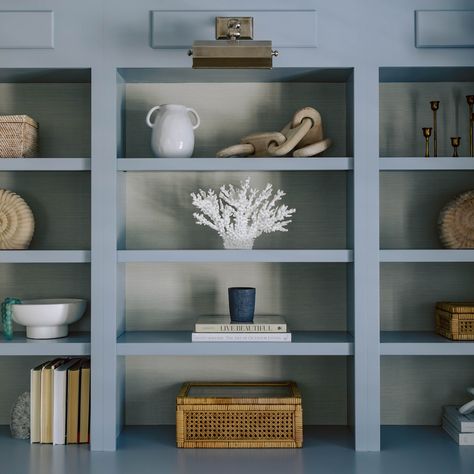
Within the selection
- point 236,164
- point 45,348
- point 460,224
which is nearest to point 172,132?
point 236,164

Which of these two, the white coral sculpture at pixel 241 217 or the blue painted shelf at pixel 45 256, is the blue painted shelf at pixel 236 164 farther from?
the blue painted shelf at pixel 45 256

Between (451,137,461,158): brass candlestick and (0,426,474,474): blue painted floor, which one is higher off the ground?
(451,137,461,158): brass candlestick

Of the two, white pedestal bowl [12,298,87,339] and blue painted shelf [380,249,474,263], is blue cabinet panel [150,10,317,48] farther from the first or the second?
white pedestal bowl [12,298,87,339]

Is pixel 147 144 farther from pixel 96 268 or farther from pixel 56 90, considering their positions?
pixel 96 268

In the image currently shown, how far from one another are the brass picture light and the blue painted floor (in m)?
1.45

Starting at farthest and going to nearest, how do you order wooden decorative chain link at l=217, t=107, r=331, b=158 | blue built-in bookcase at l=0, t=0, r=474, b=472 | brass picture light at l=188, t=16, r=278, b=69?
blue built-in bookcase at l=0, t=0, r=474, b=472 → wooden decorative chain link at l=217, t=107, r=331, b=158 → brass picture light at l=188, t=16, r=278, b=69

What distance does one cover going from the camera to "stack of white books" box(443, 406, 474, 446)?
2648mm

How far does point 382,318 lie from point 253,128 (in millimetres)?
1022

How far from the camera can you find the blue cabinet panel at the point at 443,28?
257cm

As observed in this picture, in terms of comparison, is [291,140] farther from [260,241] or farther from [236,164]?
[260,241]

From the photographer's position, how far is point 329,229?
116 inches

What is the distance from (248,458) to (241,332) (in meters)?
0.47

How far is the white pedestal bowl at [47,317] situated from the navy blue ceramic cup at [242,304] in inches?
25.5

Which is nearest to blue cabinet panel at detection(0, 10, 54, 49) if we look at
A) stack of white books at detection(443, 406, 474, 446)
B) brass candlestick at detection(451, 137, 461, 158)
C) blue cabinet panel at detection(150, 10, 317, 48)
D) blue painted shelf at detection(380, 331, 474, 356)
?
blue cabinet panel at detection(150, 10, 317, 48)
